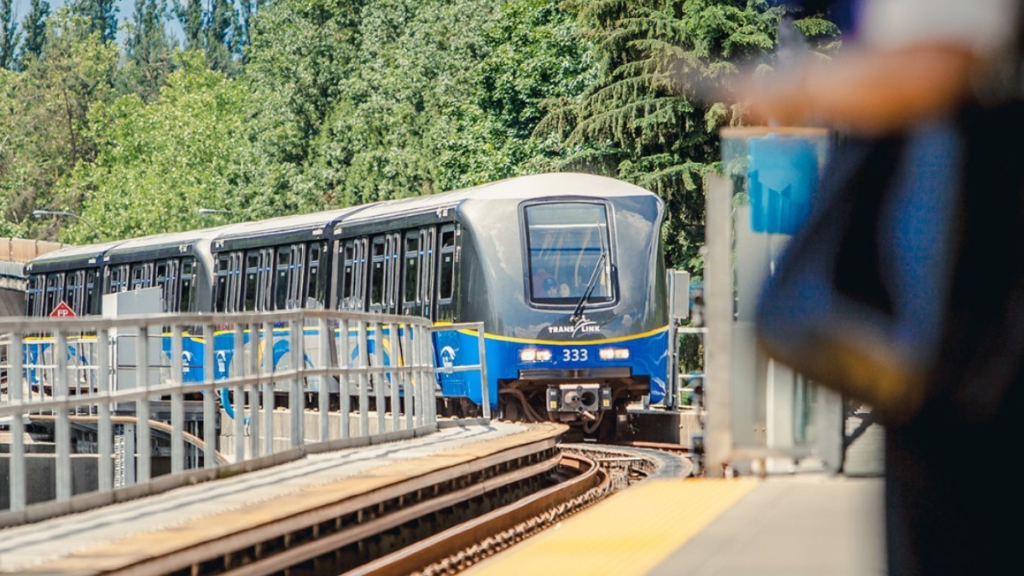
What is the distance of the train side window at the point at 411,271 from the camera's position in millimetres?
22562

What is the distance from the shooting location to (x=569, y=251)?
70.9ft

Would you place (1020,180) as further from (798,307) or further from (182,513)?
(182,513)

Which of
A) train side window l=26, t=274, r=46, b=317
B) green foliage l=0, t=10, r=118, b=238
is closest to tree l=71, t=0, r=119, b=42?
green foliage l=0, t=10, r=118, b=238

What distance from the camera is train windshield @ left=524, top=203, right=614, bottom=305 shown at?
21.3 meters

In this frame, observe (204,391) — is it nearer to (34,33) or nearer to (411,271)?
(411,271)

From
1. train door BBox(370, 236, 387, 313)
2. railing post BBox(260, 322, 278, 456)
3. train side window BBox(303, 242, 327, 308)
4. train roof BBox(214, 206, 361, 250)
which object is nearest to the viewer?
railing post BBox(260, 322, 278, 456)

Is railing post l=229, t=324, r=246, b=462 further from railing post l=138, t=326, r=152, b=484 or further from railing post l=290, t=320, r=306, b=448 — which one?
railing post l=138, t=326, r=152, b=484

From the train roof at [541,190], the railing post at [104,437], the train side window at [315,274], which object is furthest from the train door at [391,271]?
the railing post at [104,437]

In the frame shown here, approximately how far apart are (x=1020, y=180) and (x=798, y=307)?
0.62 feet

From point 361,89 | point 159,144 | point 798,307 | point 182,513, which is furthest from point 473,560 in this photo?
point 159,144

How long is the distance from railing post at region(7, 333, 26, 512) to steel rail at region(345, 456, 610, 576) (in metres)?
1.84

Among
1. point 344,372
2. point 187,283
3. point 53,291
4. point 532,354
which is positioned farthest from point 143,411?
point 53,291

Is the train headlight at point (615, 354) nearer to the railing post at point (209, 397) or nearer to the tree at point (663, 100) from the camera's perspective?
the railing post at point (209, 397)

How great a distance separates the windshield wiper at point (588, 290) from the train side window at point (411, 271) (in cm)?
239
